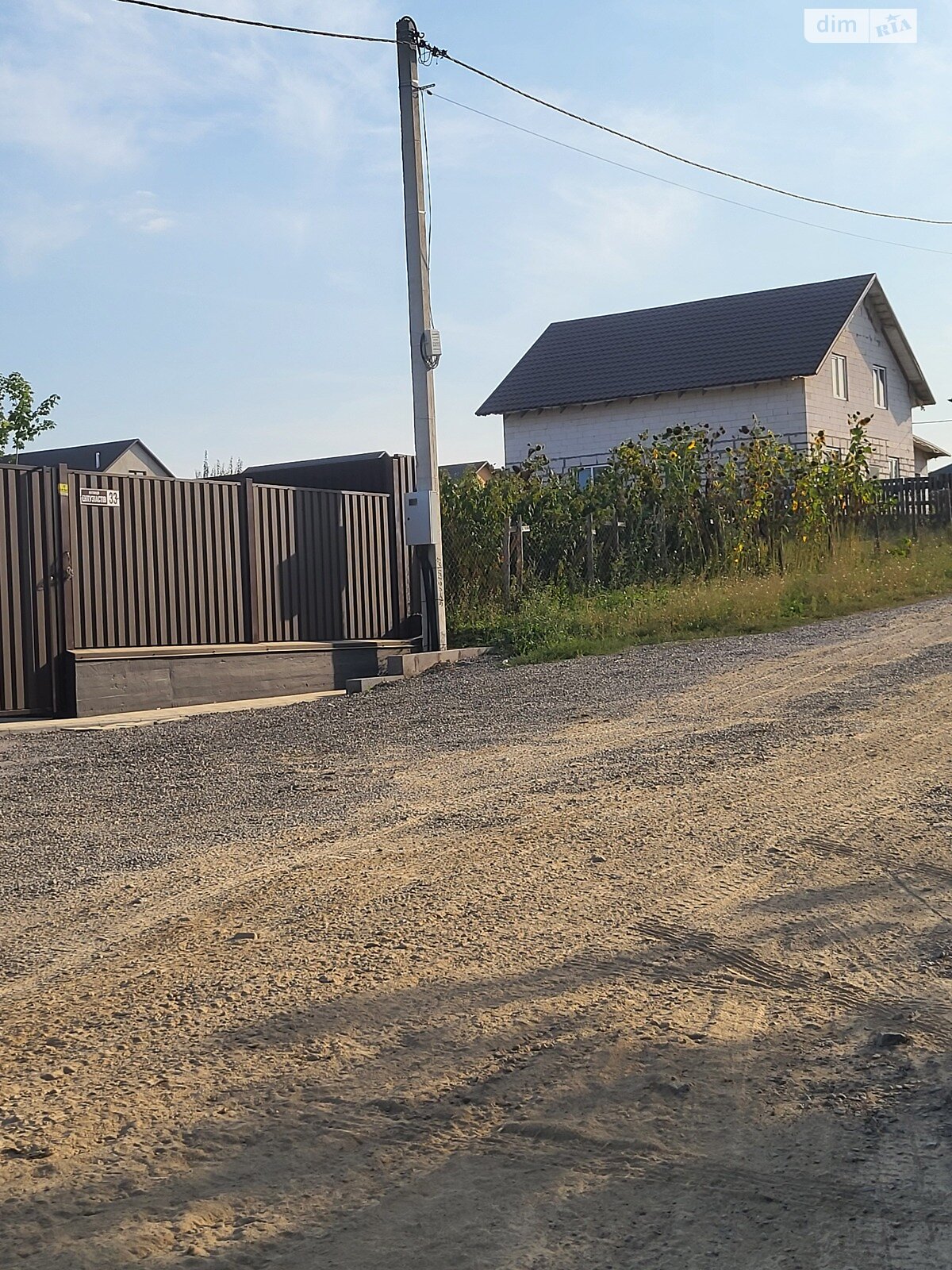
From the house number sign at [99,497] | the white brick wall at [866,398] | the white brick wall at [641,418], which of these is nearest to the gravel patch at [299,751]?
the house number sign at [99,497]

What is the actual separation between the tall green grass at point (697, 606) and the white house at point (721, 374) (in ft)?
46.9

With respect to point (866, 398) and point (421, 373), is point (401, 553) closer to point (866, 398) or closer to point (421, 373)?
point (421, 373)

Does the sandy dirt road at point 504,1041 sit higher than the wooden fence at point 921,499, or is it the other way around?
the wooden fence at point 921,499

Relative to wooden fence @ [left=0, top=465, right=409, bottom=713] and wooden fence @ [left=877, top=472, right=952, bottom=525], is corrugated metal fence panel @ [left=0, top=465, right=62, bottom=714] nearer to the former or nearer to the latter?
wooden fence @ [left=0, top=465, right=409, bottom=713]

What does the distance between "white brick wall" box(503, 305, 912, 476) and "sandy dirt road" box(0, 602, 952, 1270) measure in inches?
1124

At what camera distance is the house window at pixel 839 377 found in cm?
3562

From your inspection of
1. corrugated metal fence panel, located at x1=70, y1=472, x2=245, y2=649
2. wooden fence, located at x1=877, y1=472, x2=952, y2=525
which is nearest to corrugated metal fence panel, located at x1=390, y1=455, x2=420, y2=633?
corrugated metal fence panel, located at x1=70, y1=472, x2=245, y2=649

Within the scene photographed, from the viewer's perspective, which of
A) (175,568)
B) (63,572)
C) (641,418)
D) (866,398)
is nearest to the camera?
(63,572)

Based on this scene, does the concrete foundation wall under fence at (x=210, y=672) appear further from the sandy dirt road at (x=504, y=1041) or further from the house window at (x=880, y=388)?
the house window at (x=880, y=388)

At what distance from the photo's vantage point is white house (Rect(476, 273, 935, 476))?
34.4 metres

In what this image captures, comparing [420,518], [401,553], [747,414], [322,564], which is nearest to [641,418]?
[747,414]

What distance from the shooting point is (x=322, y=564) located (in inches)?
611

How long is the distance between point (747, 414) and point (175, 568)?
A: 2383cm

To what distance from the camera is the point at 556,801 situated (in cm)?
679
